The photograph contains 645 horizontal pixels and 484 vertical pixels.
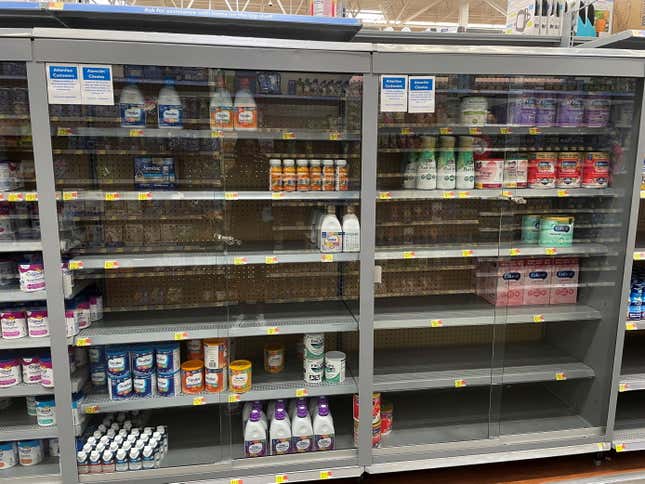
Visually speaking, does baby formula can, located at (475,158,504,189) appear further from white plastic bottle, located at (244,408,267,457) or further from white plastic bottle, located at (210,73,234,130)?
white plastic bottle, located at (244,408,267,457)

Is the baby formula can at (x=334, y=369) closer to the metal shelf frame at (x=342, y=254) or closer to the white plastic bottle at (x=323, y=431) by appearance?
the metal shelf frame at (x=342, y=254)

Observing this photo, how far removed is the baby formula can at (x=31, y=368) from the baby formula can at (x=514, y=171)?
2779mm

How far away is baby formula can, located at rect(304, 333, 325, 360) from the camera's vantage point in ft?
8.69

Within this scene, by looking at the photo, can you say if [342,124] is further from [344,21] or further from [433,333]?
[433,333]

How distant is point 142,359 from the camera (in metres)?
2.50

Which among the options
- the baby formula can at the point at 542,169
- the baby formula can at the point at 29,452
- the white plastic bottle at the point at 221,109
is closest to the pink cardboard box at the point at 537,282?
the baby formula can at the point at 542,169

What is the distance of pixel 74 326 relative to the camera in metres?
2.37

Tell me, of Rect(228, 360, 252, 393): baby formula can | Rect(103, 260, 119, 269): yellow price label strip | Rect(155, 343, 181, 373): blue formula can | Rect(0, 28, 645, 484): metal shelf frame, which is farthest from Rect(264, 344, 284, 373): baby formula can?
Rect(103, 260, 119, 269): yellow price label strip

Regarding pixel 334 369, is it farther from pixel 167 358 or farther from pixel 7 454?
pixel 7 454

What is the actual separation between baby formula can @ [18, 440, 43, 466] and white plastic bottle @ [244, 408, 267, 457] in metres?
1.10

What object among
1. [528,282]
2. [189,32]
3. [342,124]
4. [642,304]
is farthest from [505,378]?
[189,32]

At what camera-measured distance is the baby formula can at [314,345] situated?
2.65 m

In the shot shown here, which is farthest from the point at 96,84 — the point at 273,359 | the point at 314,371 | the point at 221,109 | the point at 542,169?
the point at 542,169

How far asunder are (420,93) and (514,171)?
34.1 inches
